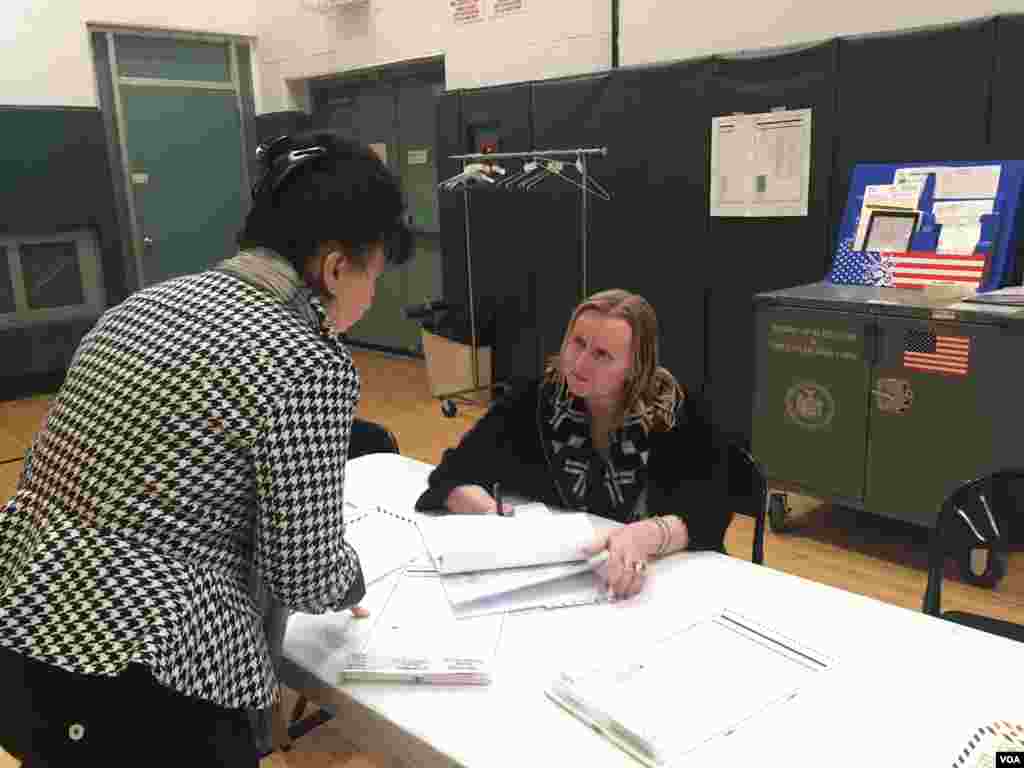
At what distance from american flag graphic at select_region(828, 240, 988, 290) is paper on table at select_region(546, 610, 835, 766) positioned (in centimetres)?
243

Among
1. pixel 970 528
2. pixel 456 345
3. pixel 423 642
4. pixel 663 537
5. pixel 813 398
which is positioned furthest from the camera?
pixel 456 345

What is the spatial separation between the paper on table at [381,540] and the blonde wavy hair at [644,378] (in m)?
0.48

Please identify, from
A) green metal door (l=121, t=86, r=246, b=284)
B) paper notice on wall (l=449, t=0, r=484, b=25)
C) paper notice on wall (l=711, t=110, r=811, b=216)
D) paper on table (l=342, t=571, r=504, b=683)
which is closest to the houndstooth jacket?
paper on table (l=342, t=571, r=504, b=683)

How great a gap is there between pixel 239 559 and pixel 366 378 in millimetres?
5098

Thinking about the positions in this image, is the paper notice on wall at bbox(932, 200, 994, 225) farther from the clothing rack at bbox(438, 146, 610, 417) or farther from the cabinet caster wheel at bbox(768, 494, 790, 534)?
the clothing rack at bbox(438, 146, 610, 417)

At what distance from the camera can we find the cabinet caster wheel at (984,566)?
9.31 ft

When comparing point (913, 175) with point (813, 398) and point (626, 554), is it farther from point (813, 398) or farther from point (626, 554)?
point (626, 554)

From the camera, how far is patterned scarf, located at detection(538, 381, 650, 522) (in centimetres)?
174

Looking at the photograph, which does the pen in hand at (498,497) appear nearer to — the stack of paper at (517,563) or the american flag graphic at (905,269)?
the stack of paper at (517,563)

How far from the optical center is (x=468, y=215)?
5270mm

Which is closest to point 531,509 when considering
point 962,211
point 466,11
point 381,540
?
point 381,540

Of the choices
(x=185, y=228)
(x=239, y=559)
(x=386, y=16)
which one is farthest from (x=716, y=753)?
(x=185, y=228)

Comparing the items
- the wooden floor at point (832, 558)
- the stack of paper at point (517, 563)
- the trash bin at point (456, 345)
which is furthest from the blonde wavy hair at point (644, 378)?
the trash bin at point (456, 345)

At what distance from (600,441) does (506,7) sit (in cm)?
418
